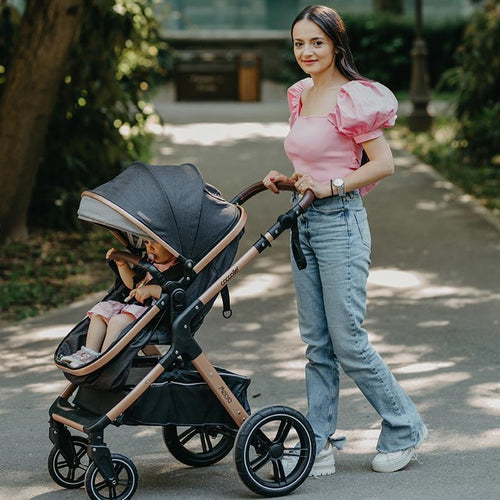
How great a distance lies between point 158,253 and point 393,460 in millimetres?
1405

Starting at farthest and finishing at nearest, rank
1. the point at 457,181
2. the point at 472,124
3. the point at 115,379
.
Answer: the point at 472,124, the point at 457,181, the point at 115,379

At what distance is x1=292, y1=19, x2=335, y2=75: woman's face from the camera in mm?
5039

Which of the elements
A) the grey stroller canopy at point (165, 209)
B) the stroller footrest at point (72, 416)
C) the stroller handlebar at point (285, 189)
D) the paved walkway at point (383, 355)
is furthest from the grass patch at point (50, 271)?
the grey stroller canopy at point (165, 209)

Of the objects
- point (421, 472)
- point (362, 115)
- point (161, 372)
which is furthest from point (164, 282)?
point (421, 472)

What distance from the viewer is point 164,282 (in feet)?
16.1

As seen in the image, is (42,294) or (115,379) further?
(42,294)

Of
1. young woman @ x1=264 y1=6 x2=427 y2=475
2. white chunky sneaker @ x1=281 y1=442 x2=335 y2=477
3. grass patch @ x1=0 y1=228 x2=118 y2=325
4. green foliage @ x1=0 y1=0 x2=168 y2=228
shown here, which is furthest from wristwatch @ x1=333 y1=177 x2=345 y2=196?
green foliage @ x1=0 y1=0 x2=168 y2=228

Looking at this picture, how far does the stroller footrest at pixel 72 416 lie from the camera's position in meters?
4.88

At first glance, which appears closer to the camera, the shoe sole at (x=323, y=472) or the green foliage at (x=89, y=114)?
the shoe sole at (x=323, y=472)

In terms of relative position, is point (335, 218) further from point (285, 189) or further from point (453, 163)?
point (453, 163)

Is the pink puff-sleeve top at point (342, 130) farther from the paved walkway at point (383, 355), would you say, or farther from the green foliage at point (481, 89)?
the green foliage at point (481, 89)

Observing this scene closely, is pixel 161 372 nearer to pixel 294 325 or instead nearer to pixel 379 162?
pixel 379 162

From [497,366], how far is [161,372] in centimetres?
281

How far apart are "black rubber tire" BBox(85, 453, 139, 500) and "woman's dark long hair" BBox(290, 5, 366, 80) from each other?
6.23 ft
